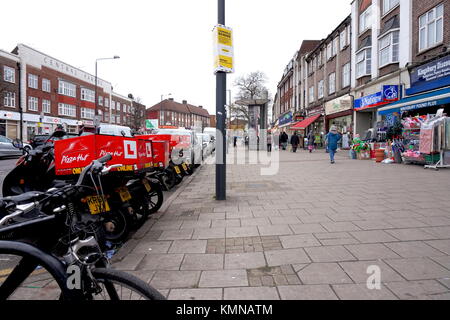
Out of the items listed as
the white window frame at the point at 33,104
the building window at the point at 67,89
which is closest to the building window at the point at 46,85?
the white window frame at the point at 33,104

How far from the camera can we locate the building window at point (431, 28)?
13.7m

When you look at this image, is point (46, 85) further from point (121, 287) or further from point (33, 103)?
point (121, 287)

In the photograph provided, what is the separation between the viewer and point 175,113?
9694 centimetres

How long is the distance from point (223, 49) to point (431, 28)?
13210mm

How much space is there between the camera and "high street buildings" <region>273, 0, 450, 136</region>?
13.8m

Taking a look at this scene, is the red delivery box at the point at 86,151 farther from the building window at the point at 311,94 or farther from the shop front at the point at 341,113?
the building window at the point at 311,94

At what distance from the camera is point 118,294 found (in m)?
1.75

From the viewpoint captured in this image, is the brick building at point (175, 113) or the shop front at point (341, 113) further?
the brick building at point (175, 113)

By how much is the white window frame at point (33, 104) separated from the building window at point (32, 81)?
139 centimetres

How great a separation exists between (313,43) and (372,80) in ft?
89.9

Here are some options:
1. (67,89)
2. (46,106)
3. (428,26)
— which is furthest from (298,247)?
(67,89)

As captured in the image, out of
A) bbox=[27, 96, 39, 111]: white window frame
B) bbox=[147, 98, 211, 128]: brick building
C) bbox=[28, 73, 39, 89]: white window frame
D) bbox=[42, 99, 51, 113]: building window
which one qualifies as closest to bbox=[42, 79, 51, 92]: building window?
bbox=[28, 73, 39, 89]: white window frame

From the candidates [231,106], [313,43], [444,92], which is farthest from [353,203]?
[231,106]
